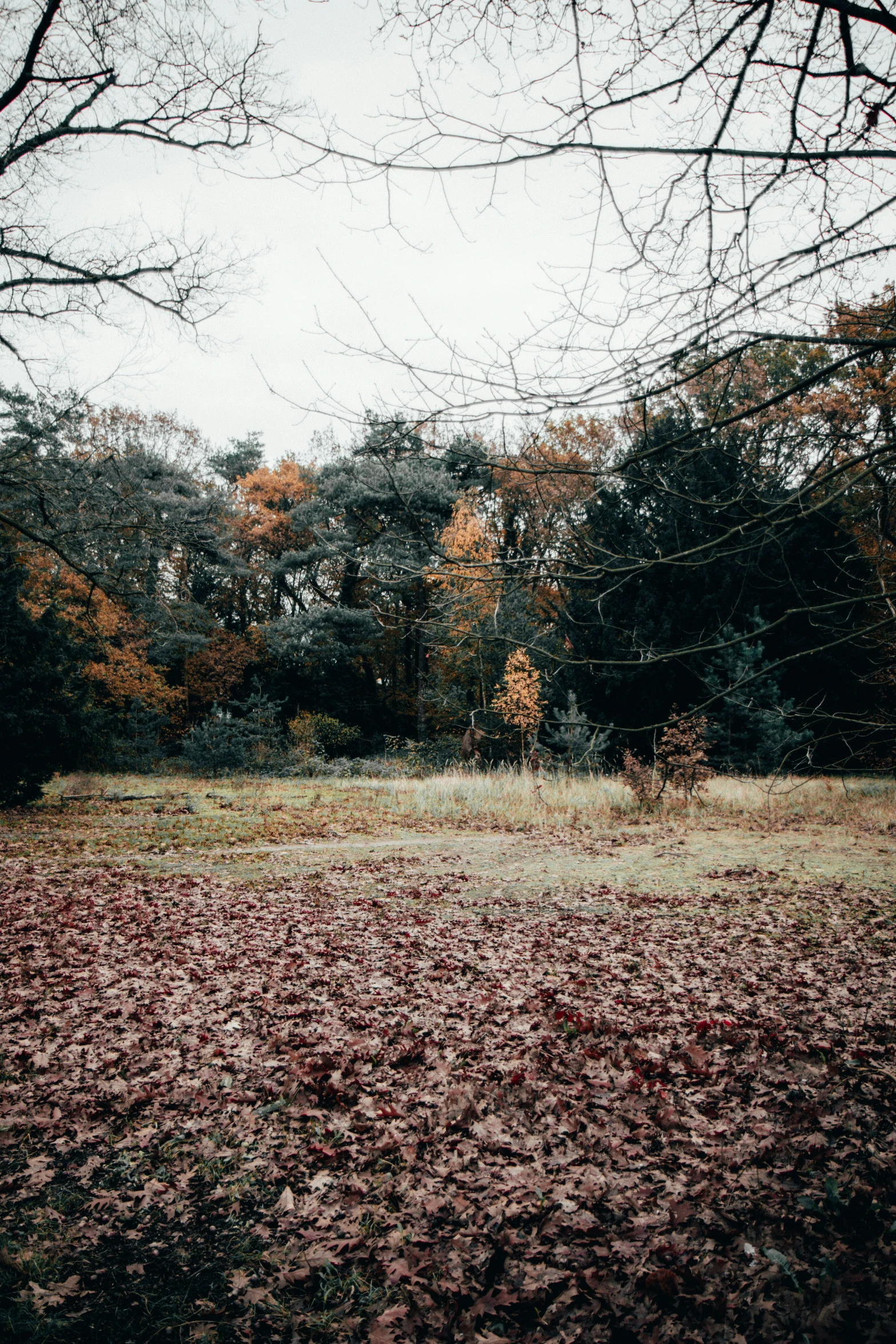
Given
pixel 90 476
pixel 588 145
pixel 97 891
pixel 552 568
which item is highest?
pixel 90 476

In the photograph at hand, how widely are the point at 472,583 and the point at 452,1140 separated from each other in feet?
7.42

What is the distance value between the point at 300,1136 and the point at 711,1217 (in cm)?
160

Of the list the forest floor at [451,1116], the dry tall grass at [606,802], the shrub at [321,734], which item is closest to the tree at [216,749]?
the shrub at [321,734]

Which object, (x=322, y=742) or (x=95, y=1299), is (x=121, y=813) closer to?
(x=322, y=742)

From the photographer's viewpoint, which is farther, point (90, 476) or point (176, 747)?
point (176, 747)

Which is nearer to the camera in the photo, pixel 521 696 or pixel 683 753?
pixel 683 753

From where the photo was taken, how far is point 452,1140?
2.97 m

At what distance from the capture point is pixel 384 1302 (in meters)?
2.18

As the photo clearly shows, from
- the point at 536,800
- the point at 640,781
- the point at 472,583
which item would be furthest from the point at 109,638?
the point at 472,583

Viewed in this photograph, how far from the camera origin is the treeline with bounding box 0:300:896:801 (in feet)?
10.0

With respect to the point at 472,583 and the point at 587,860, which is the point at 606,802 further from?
the point at 472,583

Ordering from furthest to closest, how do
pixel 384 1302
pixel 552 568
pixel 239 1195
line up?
pixel 552 568
pixel 239 1195
pixel 384 1302

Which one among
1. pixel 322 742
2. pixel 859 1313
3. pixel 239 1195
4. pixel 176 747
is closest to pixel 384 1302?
pixel 239 1195

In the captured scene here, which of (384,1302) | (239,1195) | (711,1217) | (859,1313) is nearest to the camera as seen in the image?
(859,1313)
